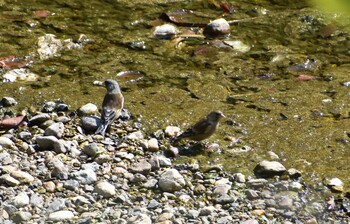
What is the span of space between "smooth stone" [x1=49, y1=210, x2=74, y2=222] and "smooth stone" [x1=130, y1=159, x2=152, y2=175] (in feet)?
2.54

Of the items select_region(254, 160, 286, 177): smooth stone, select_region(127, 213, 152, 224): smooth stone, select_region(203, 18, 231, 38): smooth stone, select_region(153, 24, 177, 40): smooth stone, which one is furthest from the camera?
select_region(203, 18, 231, 38): smooth stone

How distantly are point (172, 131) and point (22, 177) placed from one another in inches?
57.0

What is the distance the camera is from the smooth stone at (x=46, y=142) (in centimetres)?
527

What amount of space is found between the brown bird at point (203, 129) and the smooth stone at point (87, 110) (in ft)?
3.03

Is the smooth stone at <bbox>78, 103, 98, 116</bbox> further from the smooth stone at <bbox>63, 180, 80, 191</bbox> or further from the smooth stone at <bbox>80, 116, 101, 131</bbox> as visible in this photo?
the smooth stone at <bbox>63, 180, 80, 191</bbox>

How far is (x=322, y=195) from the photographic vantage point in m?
4.70

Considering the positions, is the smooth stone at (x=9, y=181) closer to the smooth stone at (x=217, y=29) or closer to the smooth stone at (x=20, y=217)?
the smooth stone at (x=20, y=217)

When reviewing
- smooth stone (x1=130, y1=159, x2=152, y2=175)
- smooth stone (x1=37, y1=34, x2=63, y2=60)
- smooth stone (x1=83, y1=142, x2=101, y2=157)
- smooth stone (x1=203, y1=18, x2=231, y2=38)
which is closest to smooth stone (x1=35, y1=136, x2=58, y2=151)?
smooth stone (x1=83, y1=142, x2=101, y2=157)

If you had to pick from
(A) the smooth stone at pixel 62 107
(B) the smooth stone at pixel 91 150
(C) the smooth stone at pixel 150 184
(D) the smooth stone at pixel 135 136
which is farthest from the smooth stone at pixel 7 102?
(C) the smooth stone at pixel 150 184

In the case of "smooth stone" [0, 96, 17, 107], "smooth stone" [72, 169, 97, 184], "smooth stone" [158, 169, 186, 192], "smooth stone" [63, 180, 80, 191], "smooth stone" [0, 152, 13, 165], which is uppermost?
"smooth stone" [158, 169, 186, 192]

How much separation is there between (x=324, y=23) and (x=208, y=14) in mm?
1596

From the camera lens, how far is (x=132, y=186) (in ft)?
15.8

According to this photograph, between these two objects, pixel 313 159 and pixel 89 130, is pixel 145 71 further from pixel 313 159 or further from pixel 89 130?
pixel 313 159

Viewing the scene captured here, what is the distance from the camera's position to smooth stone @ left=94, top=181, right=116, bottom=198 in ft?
15.2
